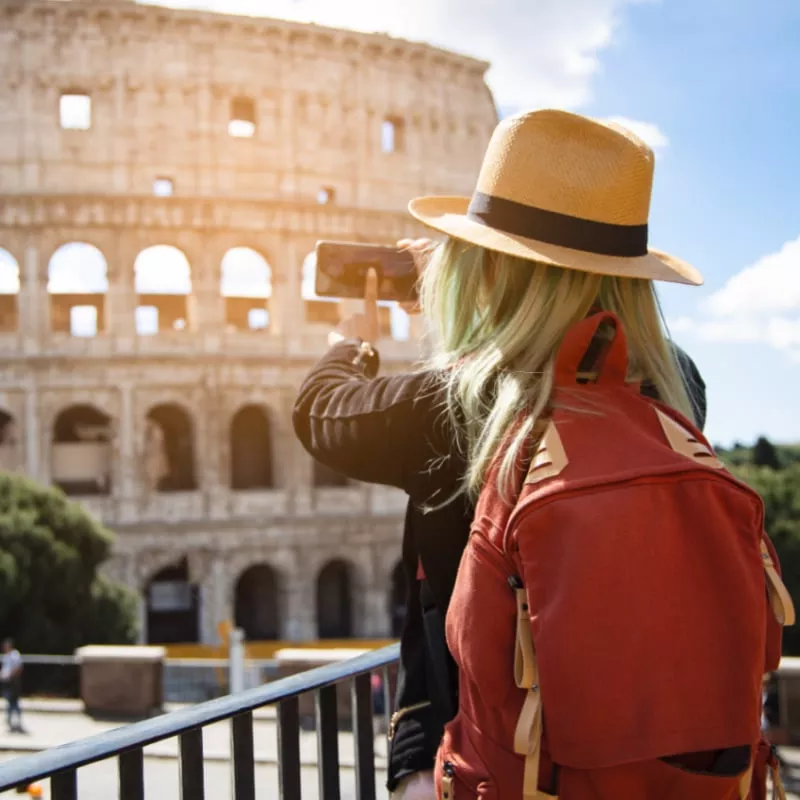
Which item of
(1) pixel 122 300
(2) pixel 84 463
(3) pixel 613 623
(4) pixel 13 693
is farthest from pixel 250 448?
(3) pixel 613 623

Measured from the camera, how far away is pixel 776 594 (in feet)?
5.27

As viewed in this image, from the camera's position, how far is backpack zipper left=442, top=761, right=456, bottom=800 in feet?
5.25

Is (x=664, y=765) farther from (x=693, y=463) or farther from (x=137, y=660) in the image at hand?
(x=137, y=660)

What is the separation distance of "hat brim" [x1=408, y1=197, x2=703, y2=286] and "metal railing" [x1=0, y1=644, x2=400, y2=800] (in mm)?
1005

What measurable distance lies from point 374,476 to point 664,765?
680 mm

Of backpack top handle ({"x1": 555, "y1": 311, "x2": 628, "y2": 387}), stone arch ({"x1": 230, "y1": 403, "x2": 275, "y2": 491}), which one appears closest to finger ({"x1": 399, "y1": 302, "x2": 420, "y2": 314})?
backpack top handle ({"x1": 555, "y1": 311, "x2": 628, "y2": 387})

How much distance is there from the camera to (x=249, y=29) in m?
27.8

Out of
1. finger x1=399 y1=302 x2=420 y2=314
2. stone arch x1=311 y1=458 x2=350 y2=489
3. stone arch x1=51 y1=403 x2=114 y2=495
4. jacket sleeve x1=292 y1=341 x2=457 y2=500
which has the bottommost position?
stone arch x1=311 y1=458 x2=350 y2=489

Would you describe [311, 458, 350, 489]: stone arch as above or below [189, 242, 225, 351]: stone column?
below

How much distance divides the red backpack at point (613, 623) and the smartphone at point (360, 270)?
2.95ft

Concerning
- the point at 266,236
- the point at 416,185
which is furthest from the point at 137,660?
the point at 416,185

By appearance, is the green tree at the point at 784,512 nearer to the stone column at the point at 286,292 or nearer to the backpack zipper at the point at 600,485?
the stone column at the point at 286,292

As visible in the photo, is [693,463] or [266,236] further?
[266,236]

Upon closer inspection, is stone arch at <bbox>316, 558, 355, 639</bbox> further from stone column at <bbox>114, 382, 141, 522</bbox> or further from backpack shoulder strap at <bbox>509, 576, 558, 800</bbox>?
backpack shoulder strap at <bbox>509, 576, 558, 800</bbox>
